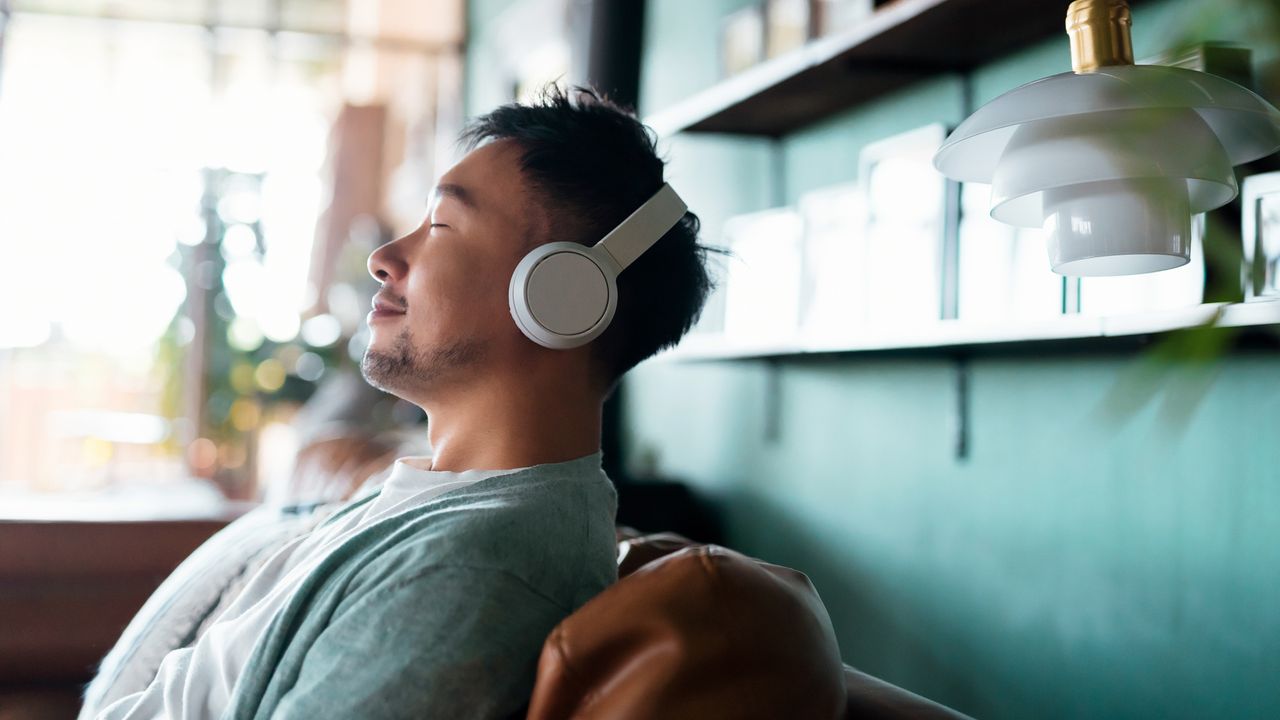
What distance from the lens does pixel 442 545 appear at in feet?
2.74

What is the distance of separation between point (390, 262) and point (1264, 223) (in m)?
0.94

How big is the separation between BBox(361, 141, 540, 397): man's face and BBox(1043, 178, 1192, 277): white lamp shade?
0.55 metres

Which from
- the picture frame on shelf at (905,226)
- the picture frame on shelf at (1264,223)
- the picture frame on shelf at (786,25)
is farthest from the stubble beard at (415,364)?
the picture frame on shelf at (786,25)

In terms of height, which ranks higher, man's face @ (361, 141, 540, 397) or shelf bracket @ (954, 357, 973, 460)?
man's face @ (361, 141, 540, 397)

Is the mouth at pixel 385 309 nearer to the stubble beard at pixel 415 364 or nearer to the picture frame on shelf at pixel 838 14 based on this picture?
the stubble beard at pixel 415 364

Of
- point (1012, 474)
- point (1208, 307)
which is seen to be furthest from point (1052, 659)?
point (1208, 307)

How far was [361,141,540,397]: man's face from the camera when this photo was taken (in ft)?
3.69

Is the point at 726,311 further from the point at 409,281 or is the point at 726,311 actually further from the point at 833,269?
the point at 409,281

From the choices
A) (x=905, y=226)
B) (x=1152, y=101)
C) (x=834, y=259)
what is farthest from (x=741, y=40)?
(x=1152, y=101)

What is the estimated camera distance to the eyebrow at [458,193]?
46.1 inches

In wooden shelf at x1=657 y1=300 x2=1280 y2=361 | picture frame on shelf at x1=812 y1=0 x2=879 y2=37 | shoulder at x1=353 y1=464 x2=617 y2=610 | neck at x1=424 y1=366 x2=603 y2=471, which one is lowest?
shoulder at x1=353 y1=464 x2=617 y2=610

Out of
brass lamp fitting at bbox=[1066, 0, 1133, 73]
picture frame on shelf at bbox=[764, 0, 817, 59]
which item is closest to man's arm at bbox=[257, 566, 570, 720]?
brass lamp fitting at bbox=[1066, 0, 1133, 73]

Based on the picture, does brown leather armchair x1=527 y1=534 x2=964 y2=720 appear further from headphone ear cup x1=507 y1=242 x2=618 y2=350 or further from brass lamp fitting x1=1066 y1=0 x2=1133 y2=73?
brass lamp fitting x1=1066 y1=0 x2=1133 y2=73

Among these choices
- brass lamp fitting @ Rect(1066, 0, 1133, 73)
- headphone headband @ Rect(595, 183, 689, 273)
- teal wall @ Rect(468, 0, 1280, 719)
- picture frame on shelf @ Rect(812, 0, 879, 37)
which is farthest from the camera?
picture frame on shelf @ Rect(812, 0, 879, 37)
